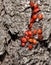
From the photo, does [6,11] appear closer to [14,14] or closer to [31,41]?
[14,14]

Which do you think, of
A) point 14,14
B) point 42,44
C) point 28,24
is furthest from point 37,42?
point 14,14

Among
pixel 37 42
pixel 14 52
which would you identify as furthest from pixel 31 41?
pixel 14 52

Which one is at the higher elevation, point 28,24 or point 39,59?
point 28,24

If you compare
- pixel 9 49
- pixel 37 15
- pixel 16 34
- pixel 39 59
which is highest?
pixel 37 15

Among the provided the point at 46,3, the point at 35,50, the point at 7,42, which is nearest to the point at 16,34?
the point at 7,42

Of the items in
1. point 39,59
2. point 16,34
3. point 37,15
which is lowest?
point 39,59

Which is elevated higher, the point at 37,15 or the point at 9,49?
the point at 37,15

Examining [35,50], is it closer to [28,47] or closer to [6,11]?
[28,47]
